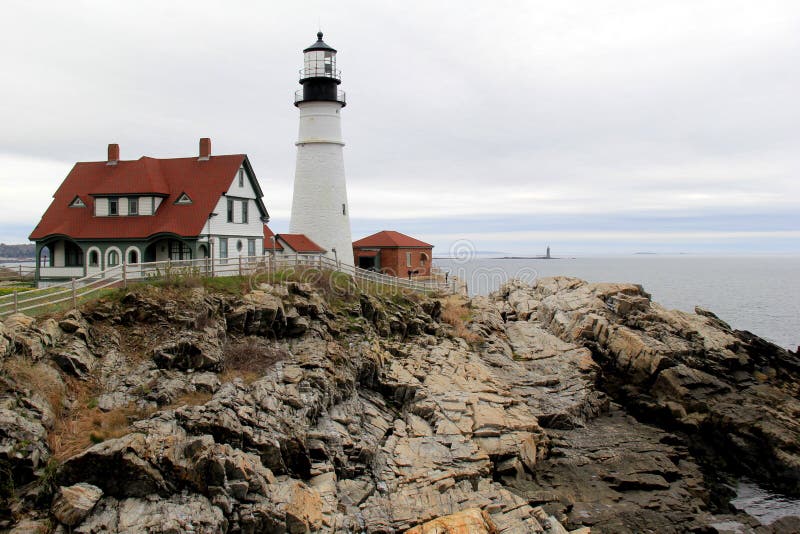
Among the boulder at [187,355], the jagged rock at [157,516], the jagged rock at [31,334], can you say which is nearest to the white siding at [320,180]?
the boulder at [187,355]

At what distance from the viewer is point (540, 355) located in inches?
1072

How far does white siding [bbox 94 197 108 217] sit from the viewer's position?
95.1 ft

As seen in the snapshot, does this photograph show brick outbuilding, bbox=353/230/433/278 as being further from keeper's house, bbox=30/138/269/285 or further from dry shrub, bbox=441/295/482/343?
keeper's house, bbox=30/138/269/285

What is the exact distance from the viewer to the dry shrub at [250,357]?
17656 millimetres

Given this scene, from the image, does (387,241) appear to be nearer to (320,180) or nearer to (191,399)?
(320,180)

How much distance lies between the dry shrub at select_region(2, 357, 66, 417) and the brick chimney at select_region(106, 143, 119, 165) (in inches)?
741

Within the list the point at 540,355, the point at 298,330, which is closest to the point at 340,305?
the point at 298,330

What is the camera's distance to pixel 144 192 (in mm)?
28688

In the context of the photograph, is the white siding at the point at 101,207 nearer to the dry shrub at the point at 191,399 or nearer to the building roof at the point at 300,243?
the building roof at the point at 300,243

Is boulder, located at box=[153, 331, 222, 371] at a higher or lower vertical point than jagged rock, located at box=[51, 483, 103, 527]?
higher

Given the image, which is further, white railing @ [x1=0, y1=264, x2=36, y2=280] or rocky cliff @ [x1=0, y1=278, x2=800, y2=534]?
white railing @ [x1=0, y1=264, x2=36, y2=280]

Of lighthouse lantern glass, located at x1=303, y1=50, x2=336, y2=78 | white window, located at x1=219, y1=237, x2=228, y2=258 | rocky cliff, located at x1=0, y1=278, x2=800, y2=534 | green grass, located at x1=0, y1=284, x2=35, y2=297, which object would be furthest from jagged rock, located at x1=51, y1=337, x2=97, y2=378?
lighthouse lantern glass, located at x1=303, y1=50, x2=336, y2=78

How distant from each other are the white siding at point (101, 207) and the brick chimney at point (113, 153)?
2.80m

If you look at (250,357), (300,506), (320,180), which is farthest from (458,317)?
(300,506)
